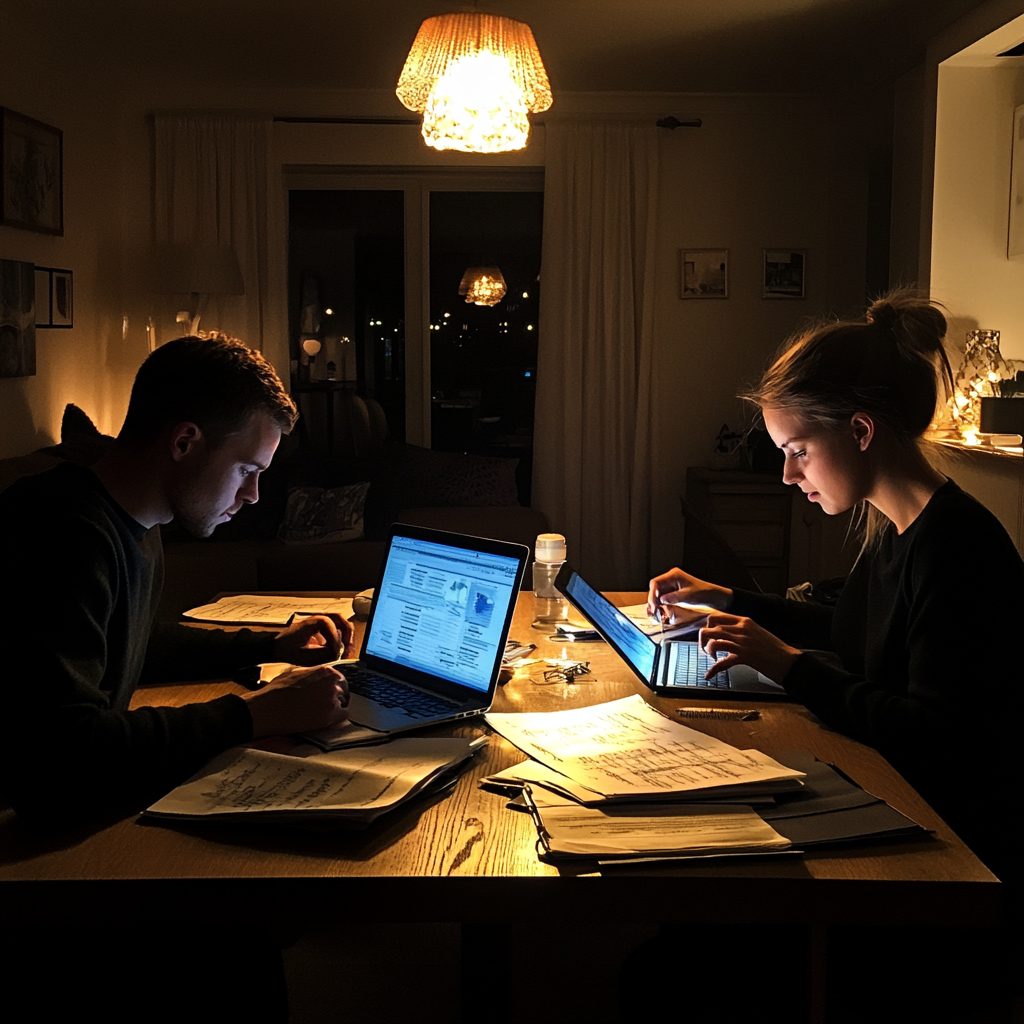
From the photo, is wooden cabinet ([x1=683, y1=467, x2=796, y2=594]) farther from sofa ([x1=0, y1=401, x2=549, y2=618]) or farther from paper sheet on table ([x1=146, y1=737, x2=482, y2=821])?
paper sheet on table ([x1=146, y1=737, x2=482, y2=821])

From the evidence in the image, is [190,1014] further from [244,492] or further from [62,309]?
[62,309]

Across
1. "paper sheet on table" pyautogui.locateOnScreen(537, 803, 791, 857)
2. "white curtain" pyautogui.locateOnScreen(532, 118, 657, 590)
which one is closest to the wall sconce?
"white curtain" pyautogui.locateOnScreen(532, 118, 657, 590)

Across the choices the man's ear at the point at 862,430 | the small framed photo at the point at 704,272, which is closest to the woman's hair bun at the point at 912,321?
the man's ear at the point at 862,430

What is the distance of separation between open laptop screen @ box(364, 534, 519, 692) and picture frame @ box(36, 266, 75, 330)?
3503 millimetres

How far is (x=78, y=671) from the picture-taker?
1.24 m

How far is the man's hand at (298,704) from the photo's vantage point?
136cm

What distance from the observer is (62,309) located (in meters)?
4.86

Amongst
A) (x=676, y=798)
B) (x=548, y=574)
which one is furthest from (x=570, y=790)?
(x=548, y=574)

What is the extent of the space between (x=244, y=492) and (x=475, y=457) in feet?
11.8

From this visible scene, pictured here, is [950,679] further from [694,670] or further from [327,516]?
[327,516]

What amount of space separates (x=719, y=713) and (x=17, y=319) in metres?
3.72

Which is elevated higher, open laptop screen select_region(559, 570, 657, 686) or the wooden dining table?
open laptop screen select_region(559, 570, 657, 686)

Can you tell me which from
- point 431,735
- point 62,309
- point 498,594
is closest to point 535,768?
point 431,735

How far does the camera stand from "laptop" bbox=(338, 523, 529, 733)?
1.54 meters
